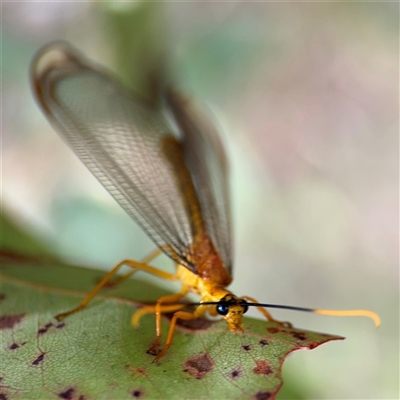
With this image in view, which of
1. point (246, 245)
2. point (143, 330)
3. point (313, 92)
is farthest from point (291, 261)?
point (143, 330)

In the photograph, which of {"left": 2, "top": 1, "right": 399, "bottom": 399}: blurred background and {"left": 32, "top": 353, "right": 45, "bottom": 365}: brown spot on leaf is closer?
{"left": 32, "top": 353, "right": 45, "bottom": 365}: brown spot on leaf

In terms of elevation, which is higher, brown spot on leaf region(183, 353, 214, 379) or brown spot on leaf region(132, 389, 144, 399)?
brown spot on leaf region(183, 353, 214, 379)

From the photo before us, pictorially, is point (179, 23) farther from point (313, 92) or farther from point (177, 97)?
point (313, 92)

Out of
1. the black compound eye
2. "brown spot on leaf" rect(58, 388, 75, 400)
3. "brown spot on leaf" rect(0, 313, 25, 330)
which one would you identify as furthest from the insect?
"brown spot on leaf" rect(58, 388, 75, 400)

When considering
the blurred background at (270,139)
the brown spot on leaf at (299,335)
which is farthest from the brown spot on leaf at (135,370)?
the blurred background at (270,139)

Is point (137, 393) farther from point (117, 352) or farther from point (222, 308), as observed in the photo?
point (222, 308)

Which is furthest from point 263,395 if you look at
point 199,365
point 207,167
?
point 207,167

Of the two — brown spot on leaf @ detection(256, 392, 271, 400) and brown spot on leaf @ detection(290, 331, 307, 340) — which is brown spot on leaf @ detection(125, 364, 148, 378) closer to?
brown spot on leaf @ detection(256, 392, 271, 400)
